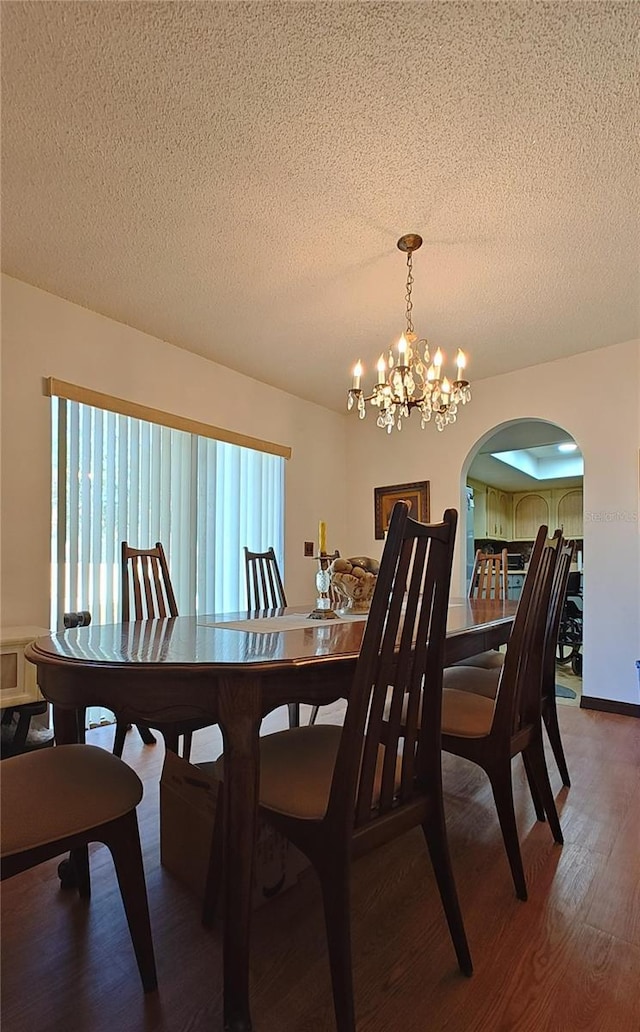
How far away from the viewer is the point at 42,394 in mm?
2783

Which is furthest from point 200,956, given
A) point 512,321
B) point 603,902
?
point 512,321

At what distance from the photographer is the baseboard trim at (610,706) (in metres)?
3.29

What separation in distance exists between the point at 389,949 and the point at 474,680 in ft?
3.70

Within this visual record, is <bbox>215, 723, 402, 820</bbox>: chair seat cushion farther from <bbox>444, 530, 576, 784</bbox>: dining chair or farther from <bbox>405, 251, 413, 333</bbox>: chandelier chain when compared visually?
<bbox>405, 251, 413, 333</bbox>: chandelier chain

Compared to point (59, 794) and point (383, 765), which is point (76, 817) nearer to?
point (59, 794)

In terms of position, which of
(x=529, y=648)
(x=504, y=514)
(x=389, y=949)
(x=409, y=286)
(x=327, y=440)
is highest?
(x=409, y=286)

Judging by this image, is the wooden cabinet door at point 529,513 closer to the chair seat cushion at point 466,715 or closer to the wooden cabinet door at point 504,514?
the wooden cabinet door at point 504,514

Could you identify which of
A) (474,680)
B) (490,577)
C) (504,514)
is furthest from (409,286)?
(504,514)

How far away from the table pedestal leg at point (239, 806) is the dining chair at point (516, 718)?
0.78 m

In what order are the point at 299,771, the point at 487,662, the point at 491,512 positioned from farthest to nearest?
the point at 491,512
the point at 487,662
the point at 299,771

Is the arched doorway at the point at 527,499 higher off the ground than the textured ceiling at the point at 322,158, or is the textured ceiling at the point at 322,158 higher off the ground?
the textured ceiling at the point at 322,158

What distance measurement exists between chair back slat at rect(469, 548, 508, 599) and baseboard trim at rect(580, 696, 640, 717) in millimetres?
962

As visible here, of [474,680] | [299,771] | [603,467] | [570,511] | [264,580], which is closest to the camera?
[299,771]

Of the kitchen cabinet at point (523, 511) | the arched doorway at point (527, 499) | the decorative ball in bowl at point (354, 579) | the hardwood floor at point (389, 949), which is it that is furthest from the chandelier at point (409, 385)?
the kitchen cabinet at point (523, 511)
